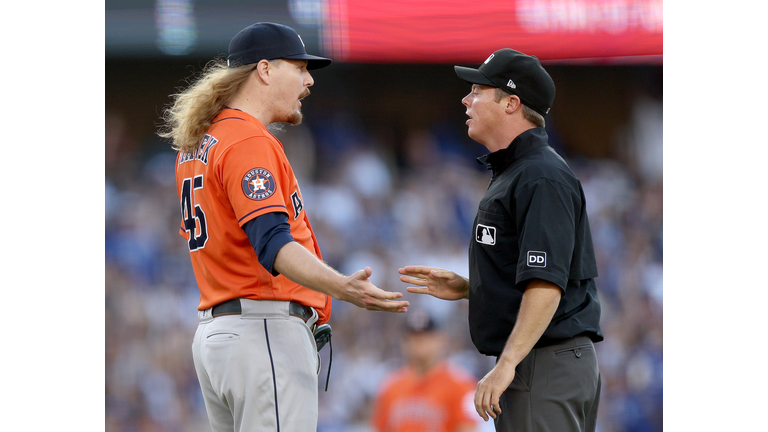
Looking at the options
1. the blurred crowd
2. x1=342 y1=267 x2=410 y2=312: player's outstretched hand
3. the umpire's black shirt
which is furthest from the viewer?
the blurred crowd

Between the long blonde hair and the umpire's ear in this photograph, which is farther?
the umpire's ear

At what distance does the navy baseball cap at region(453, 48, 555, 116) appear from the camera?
2264 millimetres

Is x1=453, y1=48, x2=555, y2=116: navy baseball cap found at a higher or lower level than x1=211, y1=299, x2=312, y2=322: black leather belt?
higher

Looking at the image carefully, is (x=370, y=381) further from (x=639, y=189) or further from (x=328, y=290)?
(x=328, y=290)

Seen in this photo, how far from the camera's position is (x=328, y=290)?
1.74 m

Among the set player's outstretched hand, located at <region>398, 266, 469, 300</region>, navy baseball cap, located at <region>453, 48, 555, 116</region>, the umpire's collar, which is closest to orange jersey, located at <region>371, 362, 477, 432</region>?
player's outstretched hand, located at <region>398, 266, 469, 300</region>

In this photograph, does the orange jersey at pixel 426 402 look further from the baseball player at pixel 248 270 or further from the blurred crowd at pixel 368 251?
the baseball player at pixel 248 270

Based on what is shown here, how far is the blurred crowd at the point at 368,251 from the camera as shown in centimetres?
466

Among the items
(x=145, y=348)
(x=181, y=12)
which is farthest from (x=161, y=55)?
(x=145, y=348)

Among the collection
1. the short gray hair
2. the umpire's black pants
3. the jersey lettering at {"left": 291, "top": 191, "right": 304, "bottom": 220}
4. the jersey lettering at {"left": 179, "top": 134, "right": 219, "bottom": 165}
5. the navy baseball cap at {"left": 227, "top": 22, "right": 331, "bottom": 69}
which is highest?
the navy baseball cap at {"left": 227, "top": 22, "right": 331, "bottom": 69}

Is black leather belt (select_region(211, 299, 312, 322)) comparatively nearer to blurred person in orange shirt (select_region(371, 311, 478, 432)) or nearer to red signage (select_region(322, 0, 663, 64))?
blurred person in orange shirt (select_region(371, 311, 478, 432))

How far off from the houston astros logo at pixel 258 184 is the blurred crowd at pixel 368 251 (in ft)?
9.80

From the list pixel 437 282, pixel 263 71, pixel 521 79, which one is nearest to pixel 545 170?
pixel 521 79

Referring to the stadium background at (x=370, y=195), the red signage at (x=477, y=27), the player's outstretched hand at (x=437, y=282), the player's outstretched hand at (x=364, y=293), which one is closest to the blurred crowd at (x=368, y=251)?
the stadium background at (x=370, y=195)
